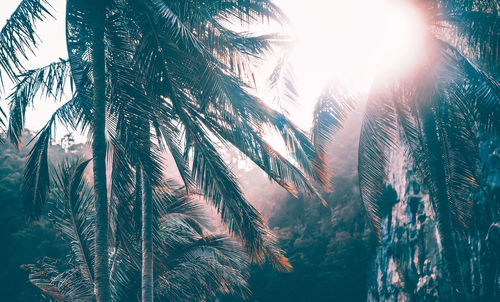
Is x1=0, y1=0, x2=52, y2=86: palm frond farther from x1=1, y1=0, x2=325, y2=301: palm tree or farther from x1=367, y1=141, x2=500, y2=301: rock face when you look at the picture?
x1=367, y1=141, x2=500, y2=301: rock face

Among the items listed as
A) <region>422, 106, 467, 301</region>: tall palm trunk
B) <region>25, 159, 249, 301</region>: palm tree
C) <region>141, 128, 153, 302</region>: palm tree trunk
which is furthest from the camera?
<region>25, 159, 249, 301</region>: palm tree

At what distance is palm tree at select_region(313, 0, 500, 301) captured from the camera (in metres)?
5.97

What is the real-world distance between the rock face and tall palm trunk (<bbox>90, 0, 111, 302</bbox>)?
6.03m

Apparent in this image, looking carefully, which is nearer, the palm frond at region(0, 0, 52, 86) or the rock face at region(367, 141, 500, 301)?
the palm frond at region(0, 0, 52, 86)

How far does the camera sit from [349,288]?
1645cm

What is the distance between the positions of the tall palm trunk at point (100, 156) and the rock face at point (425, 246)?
19.8 feet

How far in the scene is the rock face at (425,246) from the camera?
861cm

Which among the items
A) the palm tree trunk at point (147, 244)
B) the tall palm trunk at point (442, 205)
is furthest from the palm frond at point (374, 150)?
the palm tree trunk at point (147, 244)

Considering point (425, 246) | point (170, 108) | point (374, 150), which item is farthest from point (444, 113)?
point (425, 246)

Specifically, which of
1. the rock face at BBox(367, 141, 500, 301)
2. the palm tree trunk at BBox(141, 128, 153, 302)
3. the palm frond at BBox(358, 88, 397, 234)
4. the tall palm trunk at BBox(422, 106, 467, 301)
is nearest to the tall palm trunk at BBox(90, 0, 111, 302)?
the palm tree trunk at BBox(141, 128, 153, 302)

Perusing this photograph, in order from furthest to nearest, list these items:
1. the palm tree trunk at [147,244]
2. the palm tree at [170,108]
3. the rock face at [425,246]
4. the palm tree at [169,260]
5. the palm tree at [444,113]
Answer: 1. the palm tree at [169,260]
2. the rock face at [425,246]
3. the palm tree trunk at [147,244]
4. the palm tree at [444,113]
5. the palm tree at [170,108]

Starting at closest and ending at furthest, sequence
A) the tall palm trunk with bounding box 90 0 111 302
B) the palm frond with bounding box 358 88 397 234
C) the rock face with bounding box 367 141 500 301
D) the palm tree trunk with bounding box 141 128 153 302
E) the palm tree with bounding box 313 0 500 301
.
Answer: the tall palm trunk with bounding box 90 0 111 302 < the palm tree with bounding box 313 0 500 301 < the palm tree trunk with bounding box 141 128 153 302 < the palm frond with bounding box 358 88 397 234 < the rock face with bounding box 367 141 500 301

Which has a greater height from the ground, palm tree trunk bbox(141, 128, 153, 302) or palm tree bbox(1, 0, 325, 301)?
palm tree bbox(1, 0, 325, 301)

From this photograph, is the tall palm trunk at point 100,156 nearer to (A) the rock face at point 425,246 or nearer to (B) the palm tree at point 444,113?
(B) the palm tree at point 444,113
